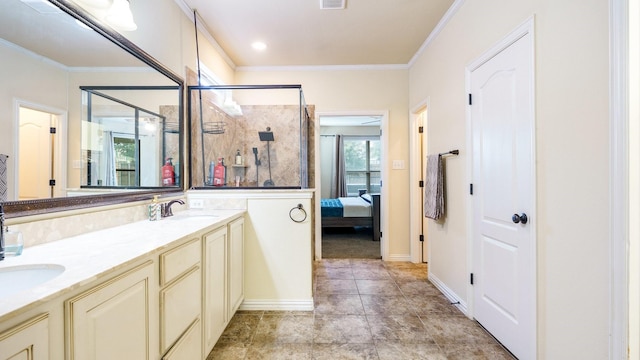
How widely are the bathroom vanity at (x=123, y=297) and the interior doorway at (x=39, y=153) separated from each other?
24cm

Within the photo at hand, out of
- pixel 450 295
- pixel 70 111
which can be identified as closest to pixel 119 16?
pixel 70 111

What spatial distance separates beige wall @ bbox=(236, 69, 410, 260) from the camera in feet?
11.7

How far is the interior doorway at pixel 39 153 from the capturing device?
106cm

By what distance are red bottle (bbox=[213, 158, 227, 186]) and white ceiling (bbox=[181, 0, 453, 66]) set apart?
4.50 ft

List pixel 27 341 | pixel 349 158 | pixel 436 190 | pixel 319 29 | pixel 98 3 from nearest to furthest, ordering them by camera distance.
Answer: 1. pixel 27 341
2. pixel 98 3
3. pixel 436 190
4. pixel 319 29
5. pixel 349 158

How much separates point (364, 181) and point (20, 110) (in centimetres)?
714

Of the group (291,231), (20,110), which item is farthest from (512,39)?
(20,110)

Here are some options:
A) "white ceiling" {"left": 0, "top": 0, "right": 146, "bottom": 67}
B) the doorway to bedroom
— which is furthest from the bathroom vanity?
the doorway to bedroom

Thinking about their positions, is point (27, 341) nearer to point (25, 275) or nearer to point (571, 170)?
point (25, 275)

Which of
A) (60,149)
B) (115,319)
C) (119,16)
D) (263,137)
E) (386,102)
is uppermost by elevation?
(386,102)

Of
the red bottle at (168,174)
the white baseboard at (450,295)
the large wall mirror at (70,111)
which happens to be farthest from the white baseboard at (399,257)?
the large wall mirror at (70,111)

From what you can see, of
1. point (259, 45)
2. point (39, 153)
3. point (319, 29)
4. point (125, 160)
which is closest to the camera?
point (39, 153)

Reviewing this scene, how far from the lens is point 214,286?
5.23 ft

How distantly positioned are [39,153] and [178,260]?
29.2 inches
